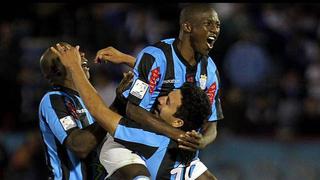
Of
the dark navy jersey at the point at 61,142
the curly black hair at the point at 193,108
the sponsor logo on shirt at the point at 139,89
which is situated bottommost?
the dark navy jersey at the point at 61,142

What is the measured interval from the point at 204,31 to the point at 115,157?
1.20 m

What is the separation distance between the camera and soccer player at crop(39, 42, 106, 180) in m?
5.92

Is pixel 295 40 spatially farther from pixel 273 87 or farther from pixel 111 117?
pixel 111 117

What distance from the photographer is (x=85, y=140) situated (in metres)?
5.86

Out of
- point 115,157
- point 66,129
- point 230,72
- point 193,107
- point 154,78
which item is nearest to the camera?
point 193,107

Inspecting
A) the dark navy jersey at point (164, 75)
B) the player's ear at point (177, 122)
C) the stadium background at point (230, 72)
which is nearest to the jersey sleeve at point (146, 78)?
the dark navy jersey at point (164, 75)

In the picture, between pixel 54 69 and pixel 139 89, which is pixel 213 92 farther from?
pixel 54 69

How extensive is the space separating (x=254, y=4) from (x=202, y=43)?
543 cm

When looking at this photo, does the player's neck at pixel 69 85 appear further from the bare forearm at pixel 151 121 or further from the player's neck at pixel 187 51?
the player's neck at pixel 187 51

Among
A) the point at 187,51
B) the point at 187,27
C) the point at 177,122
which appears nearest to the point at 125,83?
the point at 187,51

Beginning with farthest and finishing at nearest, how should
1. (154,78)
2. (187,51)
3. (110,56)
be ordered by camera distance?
(110,56) < (187,51) < (154,78)

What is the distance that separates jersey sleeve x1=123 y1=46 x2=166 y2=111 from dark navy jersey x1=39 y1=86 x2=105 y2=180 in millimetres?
397

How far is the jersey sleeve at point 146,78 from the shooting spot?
19.8 feet

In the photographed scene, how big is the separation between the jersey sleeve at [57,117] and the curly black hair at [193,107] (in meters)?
0.90
